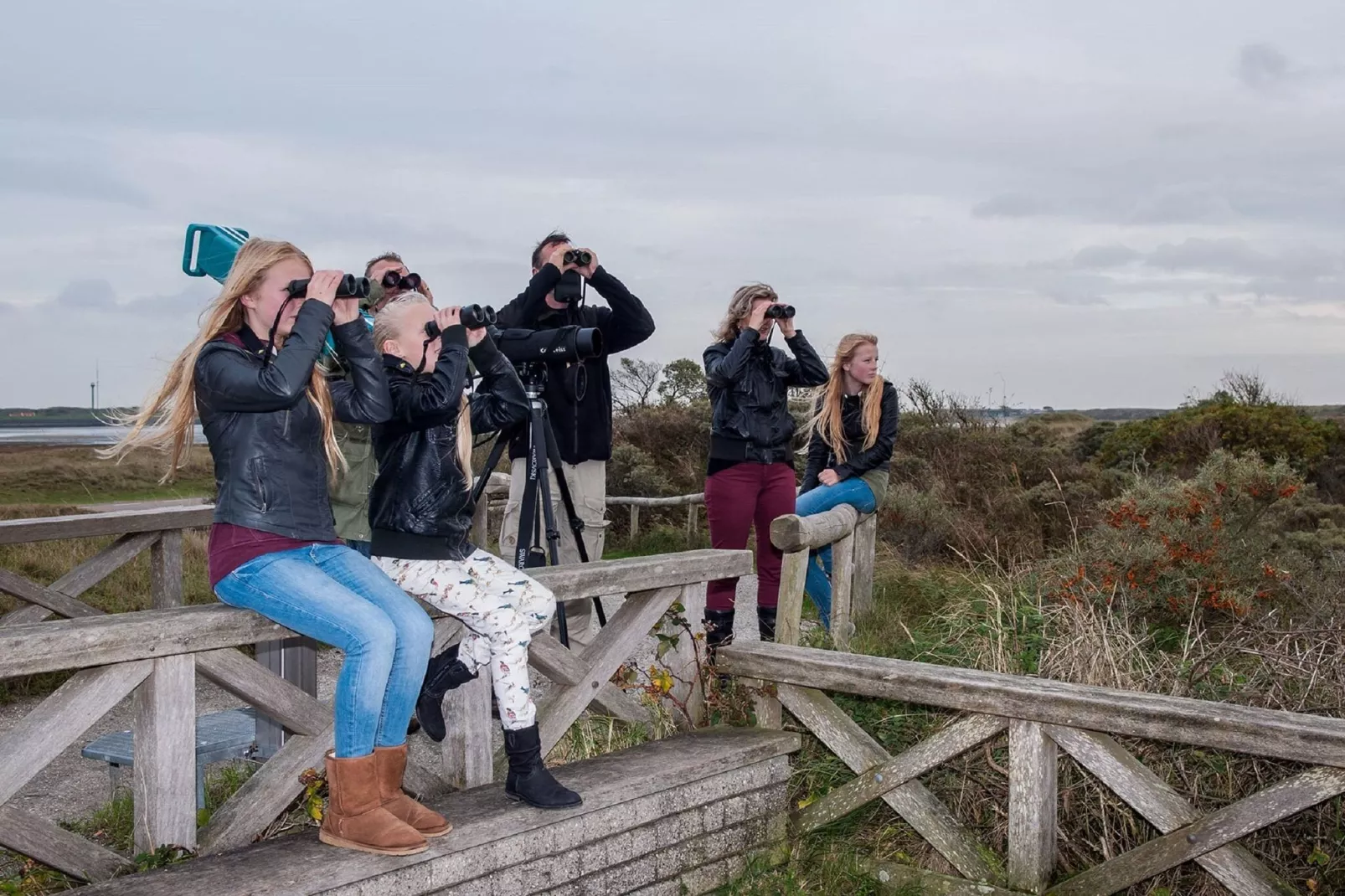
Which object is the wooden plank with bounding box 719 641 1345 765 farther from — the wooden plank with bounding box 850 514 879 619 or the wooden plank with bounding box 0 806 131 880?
the wooden plank with bounding box 0 806 131 880

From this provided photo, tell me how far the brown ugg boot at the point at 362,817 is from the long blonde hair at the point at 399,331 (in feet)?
2.88

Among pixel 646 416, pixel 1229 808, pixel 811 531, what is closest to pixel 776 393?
pixel 811 531

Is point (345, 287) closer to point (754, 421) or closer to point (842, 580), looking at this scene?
point (754, 421)

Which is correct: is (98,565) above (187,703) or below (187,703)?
below

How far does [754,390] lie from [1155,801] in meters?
2.74

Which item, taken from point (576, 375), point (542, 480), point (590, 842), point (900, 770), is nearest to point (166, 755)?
point (590, 842)

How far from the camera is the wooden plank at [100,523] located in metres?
5.85

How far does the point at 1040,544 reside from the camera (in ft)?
28.8

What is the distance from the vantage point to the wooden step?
116 inches

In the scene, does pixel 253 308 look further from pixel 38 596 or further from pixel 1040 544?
pixel 1040 544

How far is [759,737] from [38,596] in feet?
13.1

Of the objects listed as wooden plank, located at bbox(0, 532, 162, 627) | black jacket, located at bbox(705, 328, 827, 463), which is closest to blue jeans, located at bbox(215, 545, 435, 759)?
black jacket, located at bbox(705, 328, 827, 463)

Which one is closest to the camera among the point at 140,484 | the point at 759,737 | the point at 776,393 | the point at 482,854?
the point at 482,854

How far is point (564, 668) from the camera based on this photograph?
156 inches
